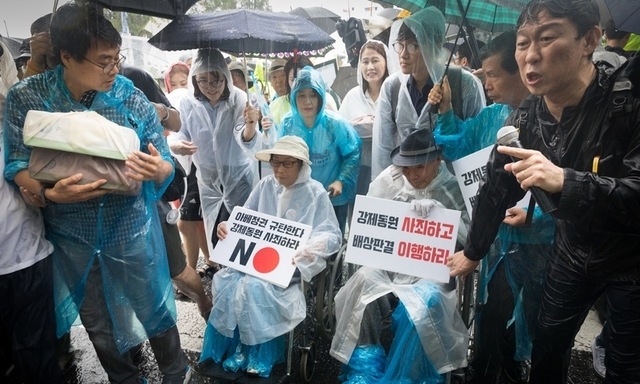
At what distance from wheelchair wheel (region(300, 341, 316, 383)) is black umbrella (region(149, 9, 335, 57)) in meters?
2.36

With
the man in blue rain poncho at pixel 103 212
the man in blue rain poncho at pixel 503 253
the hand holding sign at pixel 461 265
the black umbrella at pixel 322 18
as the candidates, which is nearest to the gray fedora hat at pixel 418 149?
the man in blue rain poncho at pixel 503 253

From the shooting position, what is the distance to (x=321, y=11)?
8.07 m

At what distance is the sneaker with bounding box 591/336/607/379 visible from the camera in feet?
9.41

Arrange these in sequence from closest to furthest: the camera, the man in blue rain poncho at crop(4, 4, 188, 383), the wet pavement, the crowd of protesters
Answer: the crowd of protesters → the man in blue rain poncho at crop(4, 4, 188, 383) → the wet pavement → the camera

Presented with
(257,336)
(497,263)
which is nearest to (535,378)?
(497,263)

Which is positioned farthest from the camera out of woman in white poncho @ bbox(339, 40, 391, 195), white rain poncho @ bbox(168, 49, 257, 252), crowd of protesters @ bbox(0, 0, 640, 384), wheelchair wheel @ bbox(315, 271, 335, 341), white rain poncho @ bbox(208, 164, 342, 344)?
woman in white poncho @ bbox(339, 40, 391, 195)

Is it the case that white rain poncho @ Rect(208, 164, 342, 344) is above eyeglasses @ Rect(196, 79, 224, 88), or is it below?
below

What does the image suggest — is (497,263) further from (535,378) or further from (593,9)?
(593,9)

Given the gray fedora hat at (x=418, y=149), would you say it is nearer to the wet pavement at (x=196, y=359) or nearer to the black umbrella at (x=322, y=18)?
the wet pavement at (x=196, y=359)

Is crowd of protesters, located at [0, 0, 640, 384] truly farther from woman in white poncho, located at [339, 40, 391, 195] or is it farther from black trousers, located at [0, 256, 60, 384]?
woman in white poncho, located at [339, 40, 391, 195]

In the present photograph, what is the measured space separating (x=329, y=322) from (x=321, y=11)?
6.70 metres

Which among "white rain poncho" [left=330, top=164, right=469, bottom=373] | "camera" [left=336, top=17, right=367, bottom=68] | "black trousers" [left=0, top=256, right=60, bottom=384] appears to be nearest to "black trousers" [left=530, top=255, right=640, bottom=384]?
"white rain poncho" [left=330, top=164, right=469, bottom=373]

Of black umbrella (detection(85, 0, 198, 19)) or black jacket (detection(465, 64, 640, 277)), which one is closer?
black jacket (detection(465, 64, 640, 277))

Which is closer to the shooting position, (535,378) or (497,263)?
(535,378)
